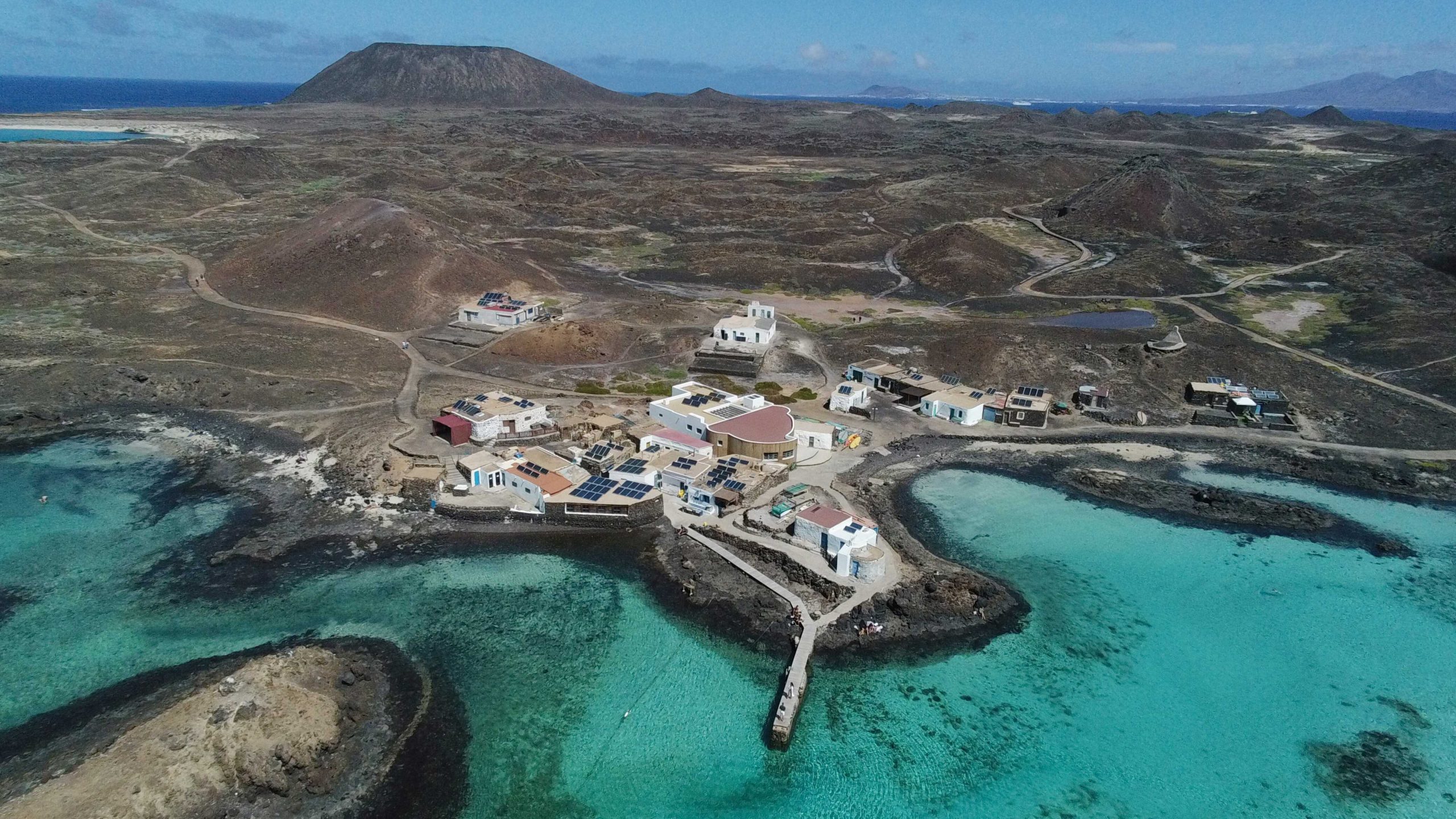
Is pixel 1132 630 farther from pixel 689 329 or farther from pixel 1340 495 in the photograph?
pixel 689 329

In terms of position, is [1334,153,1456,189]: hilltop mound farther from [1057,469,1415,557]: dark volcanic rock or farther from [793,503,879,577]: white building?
[793,503,879,577]: white building

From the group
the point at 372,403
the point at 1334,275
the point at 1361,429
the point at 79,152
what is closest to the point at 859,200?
the point at 1334,275

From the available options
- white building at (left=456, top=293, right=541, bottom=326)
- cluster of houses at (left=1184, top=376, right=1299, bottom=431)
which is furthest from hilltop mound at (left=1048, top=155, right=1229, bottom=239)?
white building at (left=456, top=293, right=541, bottom=326)

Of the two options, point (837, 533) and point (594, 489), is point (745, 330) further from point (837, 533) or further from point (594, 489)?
point (837, 533)

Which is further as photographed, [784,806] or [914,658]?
[914,658]

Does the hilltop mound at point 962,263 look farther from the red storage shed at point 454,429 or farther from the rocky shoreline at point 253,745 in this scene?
the rocky shoreline at point 253,745

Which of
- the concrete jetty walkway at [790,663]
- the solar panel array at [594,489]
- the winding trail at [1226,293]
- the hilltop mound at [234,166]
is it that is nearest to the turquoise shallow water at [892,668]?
the concrete jetty walkway at [790,663]
